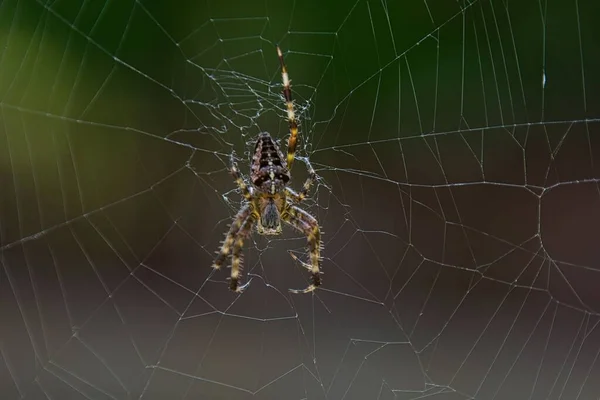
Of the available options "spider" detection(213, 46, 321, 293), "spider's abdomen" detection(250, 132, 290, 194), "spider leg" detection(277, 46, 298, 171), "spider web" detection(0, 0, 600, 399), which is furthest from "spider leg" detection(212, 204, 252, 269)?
"spider web" detection(0, 0, 600, 399)

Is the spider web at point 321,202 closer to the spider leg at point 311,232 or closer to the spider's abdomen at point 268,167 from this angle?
the spider leg at point 311,232

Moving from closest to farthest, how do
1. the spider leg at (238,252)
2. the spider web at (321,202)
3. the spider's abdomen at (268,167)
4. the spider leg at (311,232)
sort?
1. the spider's abdomen at (268,167)
2. the spider leg at (238,252)
3. the spider leg at (311,232)
4. the spider web at (321,202)

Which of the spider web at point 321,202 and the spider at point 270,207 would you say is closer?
the spider at point 270,207

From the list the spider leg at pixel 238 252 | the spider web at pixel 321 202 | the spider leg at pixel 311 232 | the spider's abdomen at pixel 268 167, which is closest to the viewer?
the spider's abdomen at pixel 268 167

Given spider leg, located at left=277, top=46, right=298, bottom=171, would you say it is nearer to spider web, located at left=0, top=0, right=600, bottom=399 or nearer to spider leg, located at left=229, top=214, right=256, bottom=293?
spider leg, located at left=229, top=214, right=256, bottom=293

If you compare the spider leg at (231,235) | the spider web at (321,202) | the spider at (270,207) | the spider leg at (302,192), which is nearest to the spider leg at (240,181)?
the spider at (270,207)

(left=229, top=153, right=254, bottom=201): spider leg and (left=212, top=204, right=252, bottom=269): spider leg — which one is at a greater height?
(left=229, top=153, right=254, bottom=201): spider leg

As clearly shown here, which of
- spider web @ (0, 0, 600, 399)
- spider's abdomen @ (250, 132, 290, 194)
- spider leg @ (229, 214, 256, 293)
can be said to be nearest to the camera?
spider's abdomen @ (250, 132, 290, 194)
